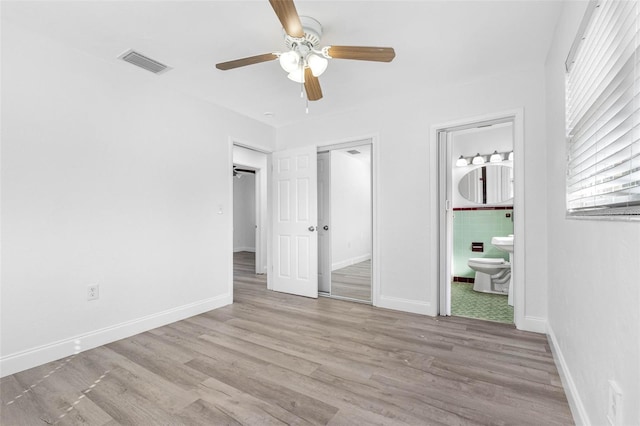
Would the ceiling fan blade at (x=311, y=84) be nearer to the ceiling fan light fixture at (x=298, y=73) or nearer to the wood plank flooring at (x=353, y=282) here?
the ceiling fan light fixture at (x=298, y=73)

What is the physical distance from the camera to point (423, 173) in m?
3.31

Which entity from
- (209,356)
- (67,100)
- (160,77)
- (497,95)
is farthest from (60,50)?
(497,95)

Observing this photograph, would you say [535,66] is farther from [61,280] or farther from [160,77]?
[61,280]

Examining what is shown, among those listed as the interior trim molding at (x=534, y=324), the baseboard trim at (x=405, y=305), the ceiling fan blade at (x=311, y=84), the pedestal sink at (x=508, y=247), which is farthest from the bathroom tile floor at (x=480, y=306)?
the ceiling fan blade at (x=311, y=84)

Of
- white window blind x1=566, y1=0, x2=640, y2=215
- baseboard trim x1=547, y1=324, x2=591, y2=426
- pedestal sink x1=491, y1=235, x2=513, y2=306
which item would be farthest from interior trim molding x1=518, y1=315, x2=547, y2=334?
white window blind x1=566, y1=0, x2=640, y2=215

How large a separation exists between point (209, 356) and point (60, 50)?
2.73m

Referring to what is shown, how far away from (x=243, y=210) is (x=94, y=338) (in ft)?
24.3

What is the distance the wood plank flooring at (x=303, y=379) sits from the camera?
1.65 m

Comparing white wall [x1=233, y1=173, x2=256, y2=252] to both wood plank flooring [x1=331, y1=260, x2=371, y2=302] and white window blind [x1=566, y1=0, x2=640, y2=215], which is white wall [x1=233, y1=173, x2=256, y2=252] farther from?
white window blind [x1=566, y1=0, x2=640, y2=215]

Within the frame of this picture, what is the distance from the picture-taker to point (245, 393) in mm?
1855

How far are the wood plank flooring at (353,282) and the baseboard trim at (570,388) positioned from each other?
2.04m

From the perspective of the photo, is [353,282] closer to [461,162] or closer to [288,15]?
[461,162]

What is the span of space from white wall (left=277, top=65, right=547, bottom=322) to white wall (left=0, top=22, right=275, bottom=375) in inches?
73.9

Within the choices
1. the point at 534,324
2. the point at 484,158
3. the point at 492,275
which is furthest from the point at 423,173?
the point at 484,158
